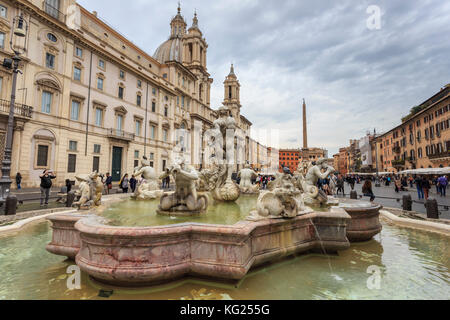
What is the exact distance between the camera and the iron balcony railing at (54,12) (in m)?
20.0

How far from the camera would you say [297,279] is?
305cm

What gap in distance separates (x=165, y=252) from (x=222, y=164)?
150 inches

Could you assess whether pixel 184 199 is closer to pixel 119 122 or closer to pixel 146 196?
pixel 146 196

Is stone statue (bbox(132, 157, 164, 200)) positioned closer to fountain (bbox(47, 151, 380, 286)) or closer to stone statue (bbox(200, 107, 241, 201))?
stone statue (bbox(200, 107, 241, 201))

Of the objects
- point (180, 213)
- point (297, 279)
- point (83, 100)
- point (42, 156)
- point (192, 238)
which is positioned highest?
point (83, 100)

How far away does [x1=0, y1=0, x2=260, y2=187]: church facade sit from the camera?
1773 centimetres

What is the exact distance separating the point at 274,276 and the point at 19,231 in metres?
6.02

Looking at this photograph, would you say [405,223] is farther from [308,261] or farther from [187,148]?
[187,148]

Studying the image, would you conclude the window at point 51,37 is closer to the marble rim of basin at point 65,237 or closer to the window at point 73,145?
the window at point 73,145

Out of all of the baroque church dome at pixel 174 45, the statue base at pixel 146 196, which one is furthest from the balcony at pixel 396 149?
the statue base at pixel 146 196

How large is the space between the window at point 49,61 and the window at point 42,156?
23.7ft

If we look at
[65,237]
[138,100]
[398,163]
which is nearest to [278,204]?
[65,237]

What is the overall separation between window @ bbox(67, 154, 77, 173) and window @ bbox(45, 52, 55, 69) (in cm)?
805
